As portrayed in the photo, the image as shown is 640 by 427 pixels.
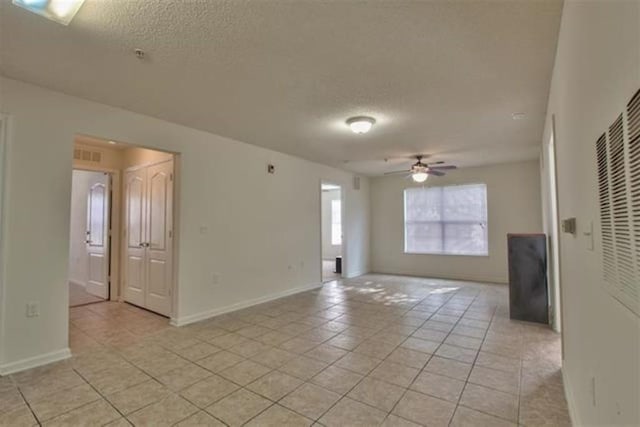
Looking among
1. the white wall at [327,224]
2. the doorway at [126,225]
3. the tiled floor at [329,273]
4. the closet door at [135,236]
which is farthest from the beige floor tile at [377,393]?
the white wall at [327,224]

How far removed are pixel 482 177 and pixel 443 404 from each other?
5796mm

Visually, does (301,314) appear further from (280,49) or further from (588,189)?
(588,189)

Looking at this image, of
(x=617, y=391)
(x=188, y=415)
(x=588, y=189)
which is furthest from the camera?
(x=188, y=415)

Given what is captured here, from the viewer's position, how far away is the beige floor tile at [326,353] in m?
2.96

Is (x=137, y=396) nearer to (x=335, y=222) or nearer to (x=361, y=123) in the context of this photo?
(x=361, y=123)

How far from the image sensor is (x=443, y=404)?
7.22 feet

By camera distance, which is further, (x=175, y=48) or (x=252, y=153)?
(x=252, y=153)

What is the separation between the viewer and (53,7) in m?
1.85

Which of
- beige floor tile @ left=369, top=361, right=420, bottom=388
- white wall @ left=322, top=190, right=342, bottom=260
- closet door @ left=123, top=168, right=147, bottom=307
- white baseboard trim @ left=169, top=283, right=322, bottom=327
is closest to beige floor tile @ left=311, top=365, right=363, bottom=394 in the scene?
beige floor tile @ left=369, top=361, right=420, bottom=388

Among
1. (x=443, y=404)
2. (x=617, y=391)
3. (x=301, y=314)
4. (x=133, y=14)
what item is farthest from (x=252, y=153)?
(x=617, y=391)

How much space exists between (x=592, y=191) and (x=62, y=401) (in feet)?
11.4

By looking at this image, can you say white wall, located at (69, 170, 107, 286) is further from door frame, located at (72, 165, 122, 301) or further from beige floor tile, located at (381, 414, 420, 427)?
beige floor tile, located at (381, 414, 420, 427)

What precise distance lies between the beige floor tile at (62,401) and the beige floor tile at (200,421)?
803 millimetres

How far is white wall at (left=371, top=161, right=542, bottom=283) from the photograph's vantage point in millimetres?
6434
